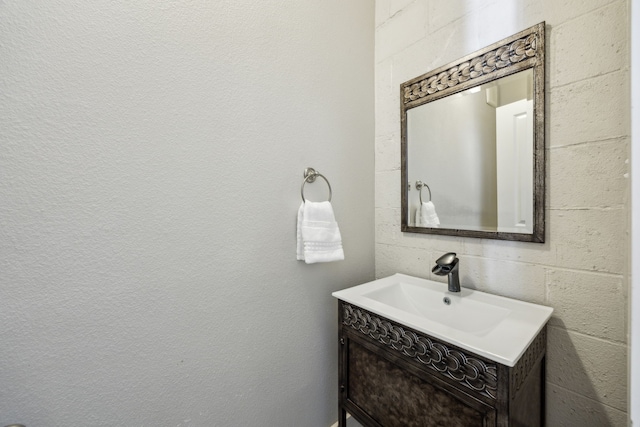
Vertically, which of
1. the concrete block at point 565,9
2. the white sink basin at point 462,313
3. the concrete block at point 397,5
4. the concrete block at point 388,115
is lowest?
the white sink basin at point 462,313

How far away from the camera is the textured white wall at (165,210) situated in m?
0.65

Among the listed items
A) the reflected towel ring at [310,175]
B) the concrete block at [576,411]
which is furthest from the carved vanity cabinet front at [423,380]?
the reflected towel ring at [310,175]

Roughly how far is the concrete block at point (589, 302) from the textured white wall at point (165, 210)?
2.81ft

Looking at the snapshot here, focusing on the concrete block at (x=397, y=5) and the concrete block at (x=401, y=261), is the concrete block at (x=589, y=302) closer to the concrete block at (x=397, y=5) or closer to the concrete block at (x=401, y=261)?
the concrete block at (x=401, y=261)

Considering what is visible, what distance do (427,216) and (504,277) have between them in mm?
403

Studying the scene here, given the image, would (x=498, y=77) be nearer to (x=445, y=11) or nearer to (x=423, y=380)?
(x=445, y=11)

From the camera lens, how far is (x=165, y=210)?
32.8 inches

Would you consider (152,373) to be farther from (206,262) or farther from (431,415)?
(431,415)

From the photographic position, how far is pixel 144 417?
810 millimetres

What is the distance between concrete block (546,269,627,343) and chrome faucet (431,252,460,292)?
11.5 inches

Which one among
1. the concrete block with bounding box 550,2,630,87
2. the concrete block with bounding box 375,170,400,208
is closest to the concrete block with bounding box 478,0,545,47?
the concrete block with bounding box 550,2,630,87

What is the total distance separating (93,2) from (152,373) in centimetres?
108

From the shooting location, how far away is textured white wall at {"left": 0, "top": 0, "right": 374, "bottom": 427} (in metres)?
0.65

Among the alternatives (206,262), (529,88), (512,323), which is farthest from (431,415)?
(529,88)
